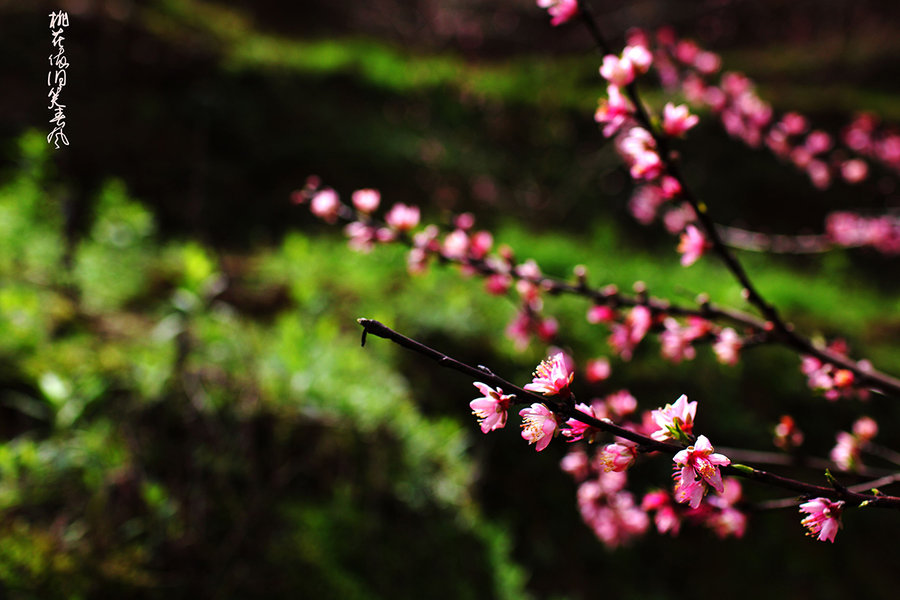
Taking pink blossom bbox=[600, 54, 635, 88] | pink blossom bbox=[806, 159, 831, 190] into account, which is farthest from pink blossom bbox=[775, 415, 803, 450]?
pink blossom bbox=[806, 159, 831, 190]

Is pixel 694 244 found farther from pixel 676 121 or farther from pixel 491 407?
pixel 491 407

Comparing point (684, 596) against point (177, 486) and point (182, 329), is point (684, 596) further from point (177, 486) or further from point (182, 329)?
point (182, 329)

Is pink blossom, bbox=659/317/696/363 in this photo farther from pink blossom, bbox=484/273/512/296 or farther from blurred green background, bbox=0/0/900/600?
blurred green background, bbox=0/0/900/600

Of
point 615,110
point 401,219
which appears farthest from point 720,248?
point 401,219

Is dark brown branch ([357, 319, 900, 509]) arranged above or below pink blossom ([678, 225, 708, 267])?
above

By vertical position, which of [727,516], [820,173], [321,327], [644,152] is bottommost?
[321,327]

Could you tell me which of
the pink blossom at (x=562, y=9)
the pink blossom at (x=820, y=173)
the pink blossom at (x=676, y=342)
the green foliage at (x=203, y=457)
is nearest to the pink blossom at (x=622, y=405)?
the pink blossom at (x=676, y=342)

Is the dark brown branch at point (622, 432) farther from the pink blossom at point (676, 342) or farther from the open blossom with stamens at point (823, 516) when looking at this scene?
the pink blossom at point (676, 342)

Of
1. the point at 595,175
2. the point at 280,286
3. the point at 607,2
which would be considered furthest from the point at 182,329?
the point at 607,2
